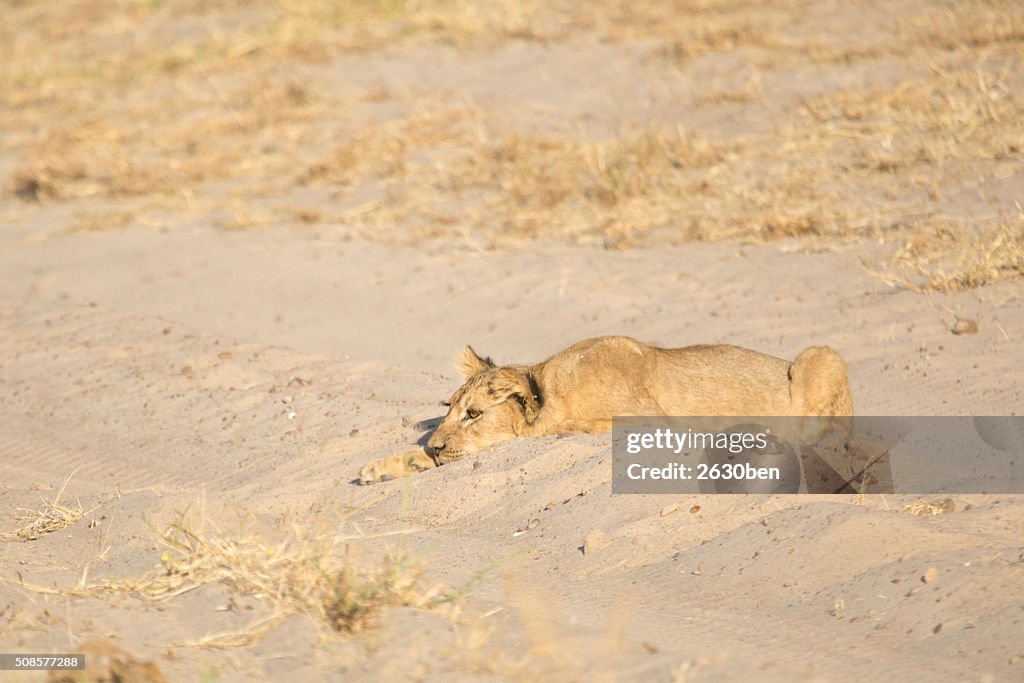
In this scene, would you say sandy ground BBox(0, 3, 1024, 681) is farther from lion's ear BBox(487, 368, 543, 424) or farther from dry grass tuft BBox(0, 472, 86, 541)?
lion's ear BBox(487, 368, 543, 424)

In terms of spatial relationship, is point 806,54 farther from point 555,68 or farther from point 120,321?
point 120,321

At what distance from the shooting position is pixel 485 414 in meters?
6.43

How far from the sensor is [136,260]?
453 inches

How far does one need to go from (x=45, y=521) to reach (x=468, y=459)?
2.08 metres

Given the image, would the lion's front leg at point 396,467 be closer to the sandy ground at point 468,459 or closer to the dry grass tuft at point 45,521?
the sandy ground at point 468,459

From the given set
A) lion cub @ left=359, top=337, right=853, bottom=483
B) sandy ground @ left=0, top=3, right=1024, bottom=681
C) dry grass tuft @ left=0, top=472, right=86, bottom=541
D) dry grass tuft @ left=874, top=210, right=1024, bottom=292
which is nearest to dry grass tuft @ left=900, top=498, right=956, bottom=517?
sandy ground @ left=0, top=3, right=1024, bottom=681

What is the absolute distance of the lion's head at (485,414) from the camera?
639cm

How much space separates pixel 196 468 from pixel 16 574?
6.71 feet

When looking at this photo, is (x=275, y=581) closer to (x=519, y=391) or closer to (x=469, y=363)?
(x=519, y=391)

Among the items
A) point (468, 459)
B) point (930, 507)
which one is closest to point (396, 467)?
point (468, 459)

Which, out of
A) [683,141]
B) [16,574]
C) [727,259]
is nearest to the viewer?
[16,574]

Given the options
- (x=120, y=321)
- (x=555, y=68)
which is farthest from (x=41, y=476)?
(x=555, y=68)

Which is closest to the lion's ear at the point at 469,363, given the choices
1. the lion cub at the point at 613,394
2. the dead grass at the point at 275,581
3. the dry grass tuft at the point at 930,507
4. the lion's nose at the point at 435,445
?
the lion cub at the point at 613,394

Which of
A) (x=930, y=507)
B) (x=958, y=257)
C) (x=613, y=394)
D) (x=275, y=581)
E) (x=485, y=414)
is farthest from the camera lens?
(x=958, y=257)
